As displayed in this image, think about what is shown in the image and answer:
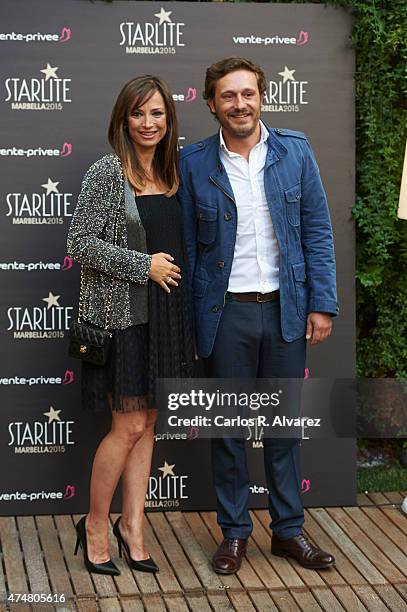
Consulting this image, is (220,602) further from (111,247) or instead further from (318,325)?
(111,247)

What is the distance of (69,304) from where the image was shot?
4480mm

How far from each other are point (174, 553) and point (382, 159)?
188cm

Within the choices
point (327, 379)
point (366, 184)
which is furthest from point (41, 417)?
point (366, 184)

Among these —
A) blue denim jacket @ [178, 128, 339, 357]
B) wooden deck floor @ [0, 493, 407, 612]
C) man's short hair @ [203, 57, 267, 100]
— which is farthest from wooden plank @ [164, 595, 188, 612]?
man's short hair @ [203, 57, 267, 100]

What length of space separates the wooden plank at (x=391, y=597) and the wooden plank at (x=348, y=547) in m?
0.05

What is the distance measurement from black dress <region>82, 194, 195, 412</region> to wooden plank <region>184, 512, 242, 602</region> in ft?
2.27

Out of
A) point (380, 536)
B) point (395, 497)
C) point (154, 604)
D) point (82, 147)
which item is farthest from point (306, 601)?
point (82, 147)

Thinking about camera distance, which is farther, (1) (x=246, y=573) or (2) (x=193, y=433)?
(2) (x=193, y=433)

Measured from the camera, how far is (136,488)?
398 cm

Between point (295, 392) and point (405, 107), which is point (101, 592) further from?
point (405, 107)

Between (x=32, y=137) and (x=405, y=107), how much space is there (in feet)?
5.29

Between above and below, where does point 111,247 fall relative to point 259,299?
above

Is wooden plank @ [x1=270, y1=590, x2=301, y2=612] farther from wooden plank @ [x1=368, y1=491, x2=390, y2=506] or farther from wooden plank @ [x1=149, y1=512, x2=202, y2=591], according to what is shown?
wooden plank @ [x1=368, y1=491, x2=390, y2=506]

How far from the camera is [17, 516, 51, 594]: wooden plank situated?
382 centimetres
